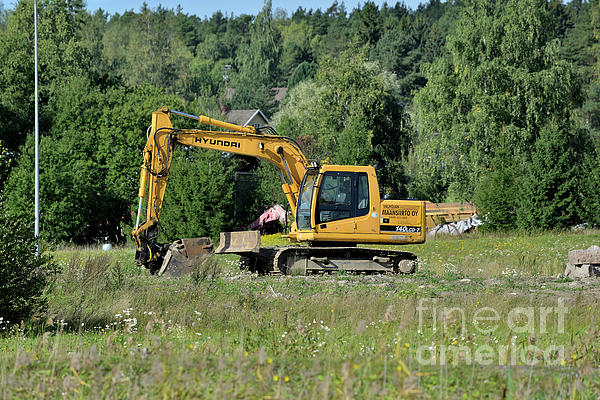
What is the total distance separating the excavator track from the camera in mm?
19000

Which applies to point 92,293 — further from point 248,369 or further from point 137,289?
point 248,369

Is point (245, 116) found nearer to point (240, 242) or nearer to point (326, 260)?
point (240, 242)

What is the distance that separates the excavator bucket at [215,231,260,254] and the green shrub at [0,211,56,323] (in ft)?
26.2

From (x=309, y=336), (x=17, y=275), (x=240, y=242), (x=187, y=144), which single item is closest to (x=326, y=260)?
(x=240, y=242)

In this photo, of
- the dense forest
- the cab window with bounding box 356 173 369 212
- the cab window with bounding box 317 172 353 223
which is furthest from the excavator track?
the dense forest

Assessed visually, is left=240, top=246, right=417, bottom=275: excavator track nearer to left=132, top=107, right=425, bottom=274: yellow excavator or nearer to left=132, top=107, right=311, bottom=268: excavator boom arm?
left=132, top=107, right=425, bottom=274: yellow excavator

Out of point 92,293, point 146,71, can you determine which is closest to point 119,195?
point 92,293

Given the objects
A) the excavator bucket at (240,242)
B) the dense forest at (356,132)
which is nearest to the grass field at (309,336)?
the excavator bucket at (240,242)

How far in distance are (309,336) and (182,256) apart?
1040cm

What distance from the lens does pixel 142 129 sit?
1603 inches

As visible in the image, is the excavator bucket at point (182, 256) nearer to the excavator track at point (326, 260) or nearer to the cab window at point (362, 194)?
the excavator track at point (326, 260)

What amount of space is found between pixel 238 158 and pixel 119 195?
22.9 feet

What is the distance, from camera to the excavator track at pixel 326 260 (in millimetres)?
19000

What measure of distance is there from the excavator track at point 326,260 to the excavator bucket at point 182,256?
133 cm
